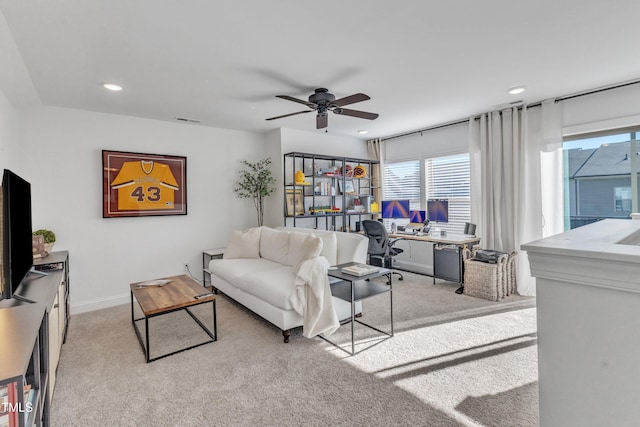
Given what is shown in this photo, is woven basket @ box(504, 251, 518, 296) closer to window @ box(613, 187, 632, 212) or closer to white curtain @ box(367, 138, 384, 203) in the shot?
window @ box(613, 187, 632, 212)

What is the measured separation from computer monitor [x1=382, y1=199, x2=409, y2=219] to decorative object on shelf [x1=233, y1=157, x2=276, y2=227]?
193 cm

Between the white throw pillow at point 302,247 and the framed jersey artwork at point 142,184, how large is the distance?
1764 millimetres

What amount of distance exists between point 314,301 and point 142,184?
282 centimetres

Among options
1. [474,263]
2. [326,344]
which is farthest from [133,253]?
[474,263]

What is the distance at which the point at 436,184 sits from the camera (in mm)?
5215

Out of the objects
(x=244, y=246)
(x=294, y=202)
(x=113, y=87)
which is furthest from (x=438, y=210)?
(x=113, y=87)

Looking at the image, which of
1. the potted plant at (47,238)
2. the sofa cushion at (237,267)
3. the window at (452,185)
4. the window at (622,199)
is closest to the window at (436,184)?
the window at (452,185)

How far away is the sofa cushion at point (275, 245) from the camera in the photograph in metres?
3.78

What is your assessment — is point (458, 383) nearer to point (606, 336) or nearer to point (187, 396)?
point (606, 336)

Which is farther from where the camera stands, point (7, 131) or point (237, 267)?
point (237, 267)

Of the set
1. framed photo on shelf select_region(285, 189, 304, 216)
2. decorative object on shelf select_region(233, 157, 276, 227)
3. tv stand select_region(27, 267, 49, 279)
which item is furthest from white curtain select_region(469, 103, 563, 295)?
tv stand select_region(27, 267, 49, 279)

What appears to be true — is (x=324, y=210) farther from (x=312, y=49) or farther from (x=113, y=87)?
(x=113, y=87)

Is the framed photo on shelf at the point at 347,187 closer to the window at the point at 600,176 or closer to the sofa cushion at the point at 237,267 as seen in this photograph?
the sofa cushion at the point at 237,267

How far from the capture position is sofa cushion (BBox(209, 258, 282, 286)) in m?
3.49
